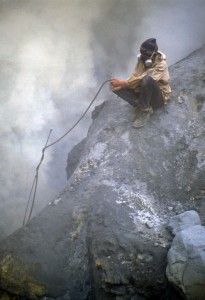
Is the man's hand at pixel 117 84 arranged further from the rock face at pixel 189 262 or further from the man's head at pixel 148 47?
the rock face at pixel 189 262

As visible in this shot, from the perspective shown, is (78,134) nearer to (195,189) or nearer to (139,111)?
(139,111)

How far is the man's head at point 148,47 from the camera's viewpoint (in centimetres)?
523

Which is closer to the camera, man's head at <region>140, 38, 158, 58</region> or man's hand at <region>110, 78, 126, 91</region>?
man's head at <region>140, 38, 158, 58</region>

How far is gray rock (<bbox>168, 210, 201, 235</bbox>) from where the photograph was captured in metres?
4.05

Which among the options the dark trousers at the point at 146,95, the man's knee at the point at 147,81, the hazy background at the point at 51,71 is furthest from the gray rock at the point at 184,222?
the hazy background at the point at 51,71

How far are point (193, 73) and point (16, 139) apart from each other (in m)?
6.94

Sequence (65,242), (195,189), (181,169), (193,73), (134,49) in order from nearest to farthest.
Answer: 1. (65,242)
2. (195,189)
3. (181,169)
4. (193,73)
5. (134,49)

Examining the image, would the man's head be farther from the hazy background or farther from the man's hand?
the hazy background

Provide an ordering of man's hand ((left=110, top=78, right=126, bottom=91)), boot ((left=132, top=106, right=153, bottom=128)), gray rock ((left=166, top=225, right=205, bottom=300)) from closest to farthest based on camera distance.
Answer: gray rock ((left=166, top=225, right=205, bottom=300)) < man's hand ((left=110, top=78, right=126, bottom=91)) < boot ((left=132, top=106, right=153, bottom=128))

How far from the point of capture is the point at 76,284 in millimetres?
3994

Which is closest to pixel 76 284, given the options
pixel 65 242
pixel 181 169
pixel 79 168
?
pixel 65 242

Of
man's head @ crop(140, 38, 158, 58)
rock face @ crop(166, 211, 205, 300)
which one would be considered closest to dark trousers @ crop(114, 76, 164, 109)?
man's head @ crop(140, 38, 158, 58)

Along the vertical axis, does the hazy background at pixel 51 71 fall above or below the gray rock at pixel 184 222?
above

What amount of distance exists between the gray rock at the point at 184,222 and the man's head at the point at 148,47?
2.72m
